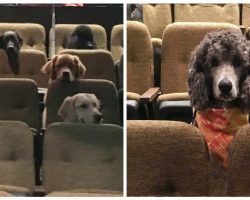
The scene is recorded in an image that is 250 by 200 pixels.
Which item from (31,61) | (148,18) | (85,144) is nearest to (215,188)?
(85,144)

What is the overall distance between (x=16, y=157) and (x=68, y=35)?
0.39 metres

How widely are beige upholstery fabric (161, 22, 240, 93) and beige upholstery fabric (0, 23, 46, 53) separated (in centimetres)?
36

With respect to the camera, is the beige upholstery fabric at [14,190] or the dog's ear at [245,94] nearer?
the dog's ear at [245,94]

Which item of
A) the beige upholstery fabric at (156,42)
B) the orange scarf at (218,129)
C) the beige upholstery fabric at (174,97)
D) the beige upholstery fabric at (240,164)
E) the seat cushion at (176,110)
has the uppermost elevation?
the beige upholstery fabric at (156,42)

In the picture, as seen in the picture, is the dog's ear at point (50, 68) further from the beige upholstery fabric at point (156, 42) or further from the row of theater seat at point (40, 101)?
the beige upholstery fabric at point (156, 42)

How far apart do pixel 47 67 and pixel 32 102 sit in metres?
0.11

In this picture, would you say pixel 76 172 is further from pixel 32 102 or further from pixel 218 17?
pixel 218 17

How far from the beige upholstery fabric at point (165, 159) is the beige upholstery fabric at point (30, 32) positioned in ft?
1.17

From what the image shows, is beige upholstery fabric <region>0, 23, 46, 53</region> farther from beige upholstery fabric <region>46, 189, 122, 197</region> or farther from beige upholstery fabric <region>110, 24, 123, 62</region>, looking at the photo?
beige upholstery fabric <region>46, 189, 122, 197</region>

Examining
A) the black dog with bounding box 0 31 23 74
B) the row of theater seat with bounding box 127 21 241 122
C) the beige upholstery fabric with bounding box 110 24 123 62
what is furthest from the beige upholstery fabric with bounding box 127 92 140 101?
the black dog with bounding box 0 31 23 74

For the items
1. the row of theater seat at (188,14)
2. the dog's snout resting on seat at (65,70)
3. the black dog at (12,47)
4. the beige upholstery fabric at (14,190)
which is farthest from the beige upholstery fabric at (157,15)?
the beige upholstery fabric at (14,190)

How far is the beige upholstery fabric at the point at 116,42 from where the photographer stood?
1.54 m

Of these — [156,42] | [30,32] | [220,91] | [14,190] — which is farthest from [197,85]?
[14,190]

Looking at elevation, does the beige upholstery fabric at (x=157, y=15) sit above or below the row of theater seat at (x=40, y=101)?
above
